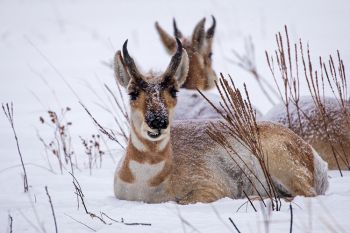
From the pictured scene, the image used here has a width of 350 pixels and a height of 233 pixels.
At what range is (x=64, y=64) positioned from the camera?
15.5 meters

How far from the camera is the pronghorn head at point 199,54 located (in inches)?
349

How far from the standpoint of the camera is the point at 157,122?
4344 millimetres

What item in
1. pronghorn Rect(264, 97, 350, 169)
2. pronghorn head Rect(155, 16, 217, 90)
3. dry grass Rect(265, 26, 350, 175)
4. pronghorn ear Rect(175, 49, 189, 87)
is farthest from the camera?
pronghorn head Rect(155, 16, 217, 90)

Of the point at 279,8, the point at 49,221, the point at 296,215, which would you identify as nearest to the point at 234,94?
the point at 296,215

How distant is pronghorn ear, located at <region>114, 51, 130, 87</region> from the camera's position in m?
4.97

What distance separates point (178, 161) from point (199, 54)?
14.5 feet

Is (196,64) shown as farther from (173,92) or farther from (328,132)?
(173,92)

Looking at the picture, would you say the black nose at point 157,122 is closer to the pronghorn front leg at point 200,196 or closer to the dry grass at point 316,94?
the pronghorn front leg at point 200,196

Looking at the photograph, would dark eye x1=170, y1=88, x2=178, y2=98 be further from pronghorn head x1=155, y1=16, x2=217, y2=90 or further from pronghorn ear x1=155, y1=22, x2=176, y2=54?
pronghorn ear x1=155, y1=22, x2=176, y2=54

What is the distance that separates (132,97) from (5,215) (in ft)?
4.94

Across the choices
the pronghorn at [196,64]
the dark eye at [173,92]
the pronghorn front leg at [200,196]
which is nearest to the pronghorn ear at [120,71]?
the dark eye at [173,92]

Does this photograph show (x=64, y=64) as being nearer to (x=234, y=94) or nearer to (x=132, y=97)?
(x=132, y=97)

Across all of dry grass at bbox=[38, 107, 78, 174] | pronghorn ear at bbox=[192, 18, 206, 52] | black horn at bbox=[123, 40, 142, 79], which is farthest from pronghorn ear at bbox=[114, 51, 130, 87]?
pronghorn ear at bbox=[192, 18, 206, 52]

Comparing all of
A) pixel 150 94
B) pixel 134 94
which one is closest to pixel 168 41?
pixel 134 94
